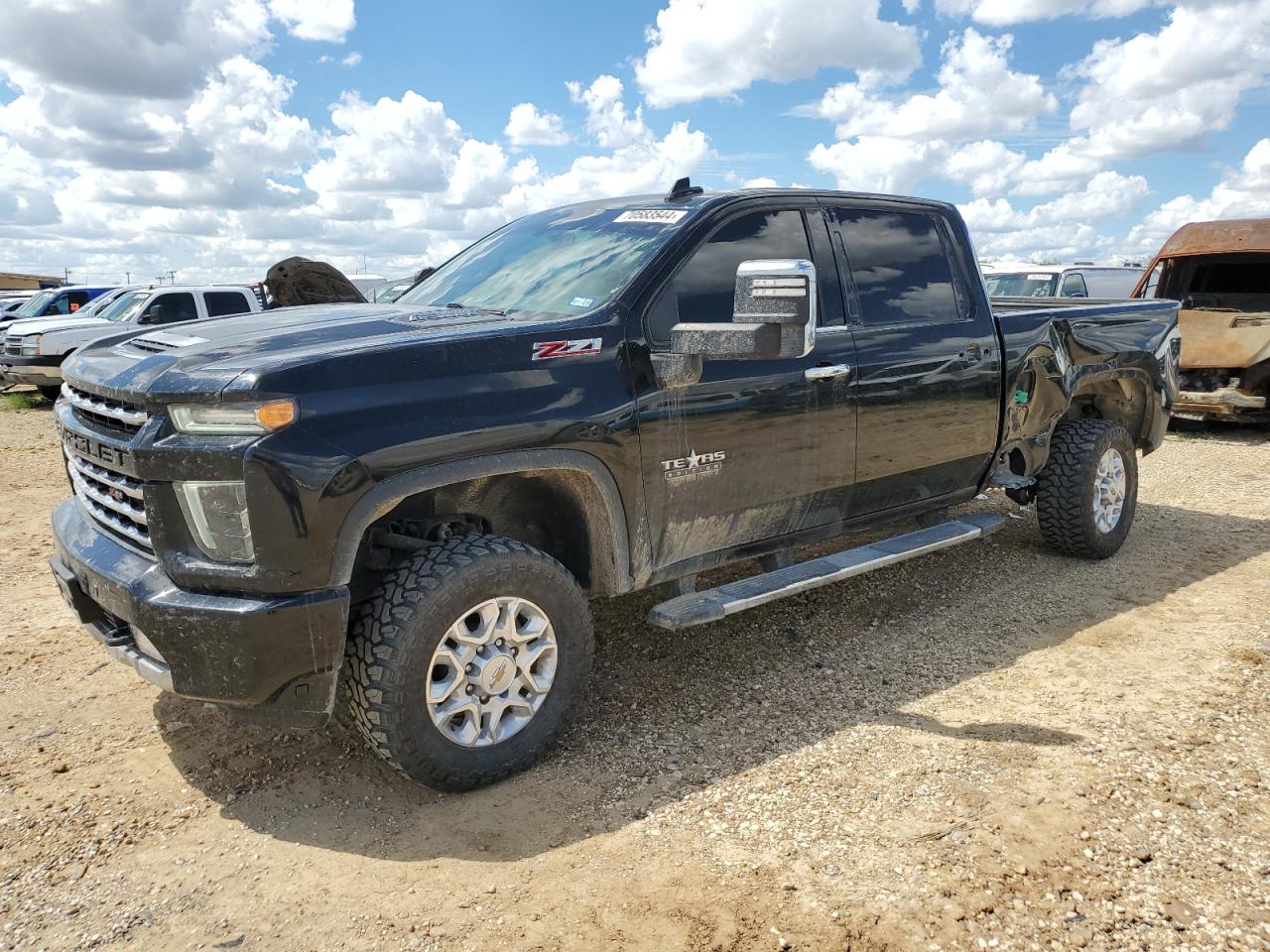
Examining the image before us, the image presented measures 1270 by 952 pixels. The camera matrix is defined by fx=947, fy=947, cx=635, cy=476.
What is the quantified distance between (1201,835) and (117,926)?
320 centimetres

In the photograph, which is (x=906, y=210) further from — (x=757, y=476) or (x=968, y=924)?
(x=968, y=924)

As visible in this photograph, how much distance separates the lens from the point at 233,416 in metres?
2.72

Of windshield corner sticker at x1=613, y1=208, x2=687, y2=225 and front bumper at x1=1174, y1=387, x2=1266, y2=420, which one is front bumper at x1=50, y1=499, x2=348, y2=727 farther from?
front bumper at x1=1174, y1=387, x2=1266, y2=420

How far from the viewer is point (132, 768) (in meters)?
Result: 3.41

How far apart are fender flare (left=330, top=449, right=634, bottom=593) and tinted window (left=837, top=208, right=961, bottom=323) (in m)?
1.67

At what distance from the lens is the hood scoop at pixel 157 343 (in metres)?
3.23

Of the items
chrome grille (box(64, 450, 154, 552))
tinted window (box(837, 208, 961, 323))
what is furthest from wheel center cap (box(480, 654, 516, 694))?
tinted window (box(837, 208, 961, 323))

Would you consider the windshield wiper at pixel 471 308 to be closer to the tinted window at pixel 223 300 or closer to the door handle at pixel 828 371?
the door handle at pixel 828 371

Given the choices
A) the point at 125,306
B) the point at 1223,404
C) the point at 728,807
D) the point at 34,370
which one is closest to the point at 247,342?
the point at 728,807

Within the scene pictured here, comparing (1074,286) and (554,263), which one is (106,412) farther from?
(1074,286)

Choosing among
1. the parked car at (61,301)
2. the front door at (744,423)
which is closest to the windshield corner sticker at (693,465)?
the front door at (744,423)

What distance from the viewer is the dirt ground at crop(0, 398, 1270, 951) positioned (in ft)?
8.48

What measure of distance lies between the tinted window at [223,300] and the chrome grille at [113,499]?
11.4 metres

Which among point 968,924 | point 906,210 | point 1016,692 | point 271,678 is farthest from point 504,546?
point 906,210
